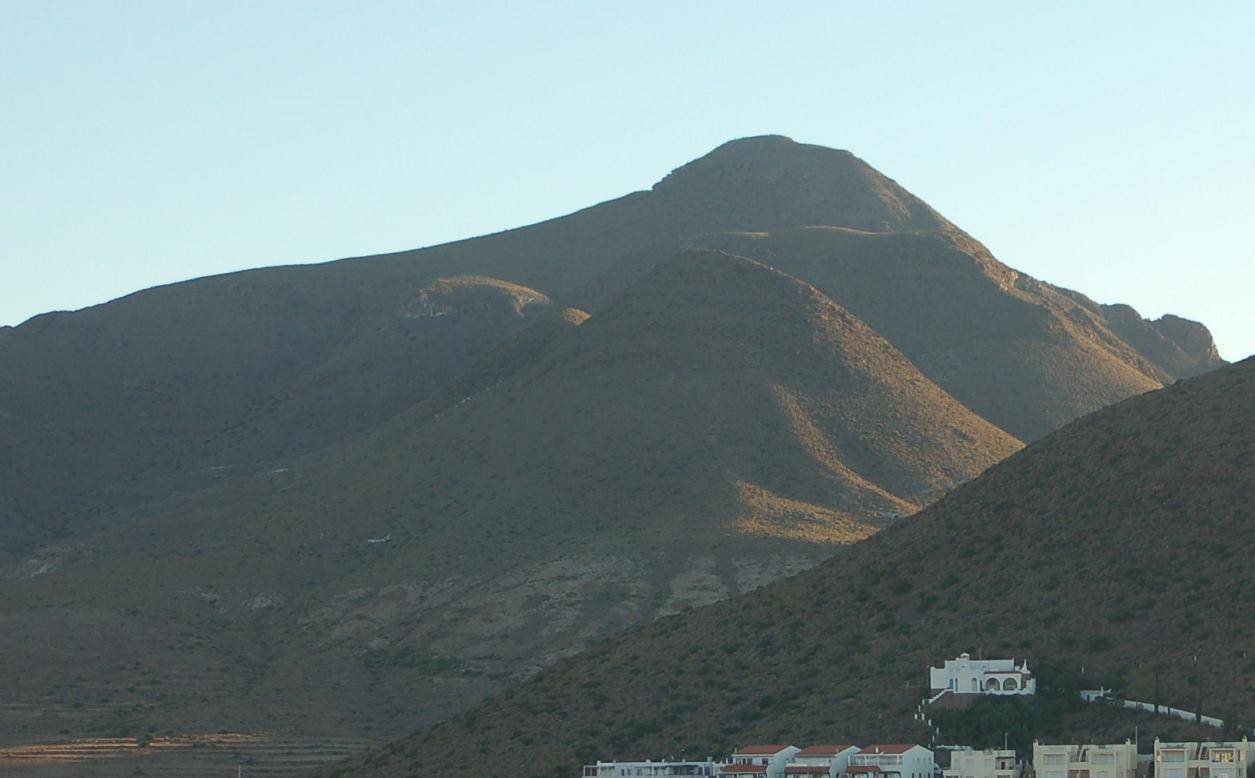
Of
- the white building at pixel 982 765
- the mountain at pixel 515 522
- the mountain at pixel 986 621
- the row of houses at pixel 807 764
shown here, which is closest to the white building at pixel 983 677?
the mountain at pixel 986 621

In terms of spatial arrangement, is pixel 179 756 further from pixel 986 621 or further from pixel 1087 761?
pixel 1087 761

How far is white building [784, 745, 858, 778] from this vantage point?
7625cm

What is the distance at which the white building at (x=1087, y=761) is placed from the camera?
2820 inches

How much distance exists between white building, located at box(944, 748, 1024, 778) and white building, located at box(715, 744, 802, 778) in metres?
5.48

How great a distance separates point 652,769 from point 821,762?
21.5 feet

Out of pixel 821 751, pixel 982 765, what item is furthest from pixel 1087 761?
pixel 821 751

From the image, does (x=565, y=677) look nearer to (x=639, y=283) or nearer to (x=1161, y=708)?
(x=1161, y=708)

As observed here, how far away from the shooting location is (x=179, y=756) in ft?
379

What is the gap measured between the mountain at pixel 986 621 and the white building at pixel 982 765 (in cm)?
411

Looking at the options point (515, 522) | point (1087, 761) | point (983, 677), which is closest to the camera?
point (1087, 761)

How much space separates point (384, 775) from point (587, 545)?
1840 inches

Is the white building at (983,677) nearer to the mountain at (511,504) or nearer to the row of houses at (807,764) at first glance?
the row of houses at (807,764)

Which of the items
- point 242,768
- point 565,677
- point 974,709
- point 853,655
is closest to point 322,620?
point 242,768

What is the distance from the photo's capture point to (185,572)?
490ft
